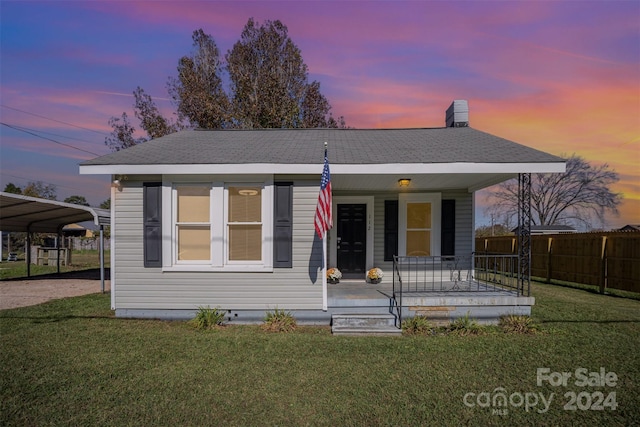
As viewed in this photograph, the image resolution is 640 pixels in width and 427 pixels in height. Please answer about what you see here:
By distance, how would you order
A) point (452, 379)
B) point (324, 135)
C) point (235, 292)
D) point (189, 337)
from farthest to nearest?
1. point (324, 135)
2. point (235, 292)
3. point (189, 337)
4. point (452, 379)

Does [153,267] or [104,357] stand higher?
[153,267]

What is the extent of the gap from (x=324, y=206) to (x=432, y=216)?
3923 mm

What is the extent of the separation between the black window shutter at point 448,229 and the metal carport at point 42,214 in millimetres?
9522

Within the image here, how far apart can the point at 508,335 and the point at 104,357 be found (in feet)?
21.6

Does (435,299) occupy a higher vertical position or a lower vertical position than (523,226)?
lower

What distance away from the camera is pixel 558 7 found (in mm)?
8281

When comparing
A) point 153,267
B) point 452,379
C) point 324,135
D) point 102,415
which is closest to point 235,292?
point 153,267

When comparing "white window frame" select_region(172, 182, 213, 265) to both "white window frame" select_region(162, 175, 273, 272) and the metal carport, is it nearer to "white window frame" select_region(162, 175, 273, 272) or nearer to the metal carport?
"white window frame" select_region(162, 175, 273, 272)

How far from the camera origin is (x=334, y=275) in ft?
28.1

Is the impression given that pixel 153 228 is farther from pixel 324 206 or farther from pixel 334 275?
pixel 334 275

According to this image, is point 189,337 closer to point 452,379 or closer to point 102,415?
point 102,415

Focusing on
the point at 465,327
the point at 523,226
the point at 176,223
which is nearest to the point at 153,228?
the point at 176,223

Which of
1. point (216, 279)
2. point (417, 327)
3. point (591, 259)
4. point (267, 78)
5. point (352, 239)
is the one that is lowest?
point (417, 327)

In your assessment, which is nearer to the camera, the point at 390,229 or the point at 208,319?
the point at 208,319
